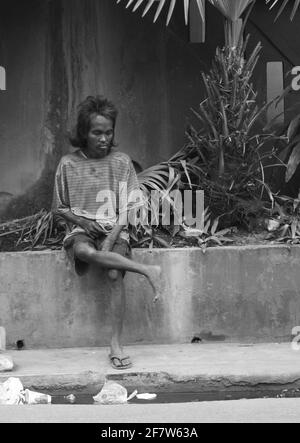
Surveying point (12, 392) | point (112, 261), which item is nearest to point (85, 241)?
point (112, 261)

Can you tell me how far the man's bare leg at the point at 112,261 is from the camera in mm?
5746

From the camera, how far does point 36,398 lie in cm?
521

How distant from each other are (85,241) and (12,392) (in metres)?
1.24

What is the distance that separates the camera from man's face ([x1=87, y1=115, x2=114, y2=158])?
6.13 m

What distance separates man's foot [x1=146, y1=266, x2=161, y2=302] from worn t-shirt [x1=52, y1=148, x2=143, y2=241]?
0.48 meters

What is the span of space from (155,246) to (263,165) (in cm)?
146

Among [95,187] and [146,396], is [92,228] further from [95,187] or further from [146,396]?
[146,396]

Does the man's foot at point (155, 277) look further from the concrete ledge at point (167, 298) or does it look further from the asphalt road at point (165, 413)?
the asphalt road at point (165, 413)

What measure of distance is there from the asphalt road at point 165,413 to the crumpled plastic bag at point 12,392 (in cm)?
15

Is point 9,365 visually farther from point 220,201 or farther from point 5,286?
point 220,201

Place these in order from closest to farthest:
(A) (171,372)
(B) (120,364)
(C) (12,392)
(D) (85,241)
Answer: (C) (12,392), (A) (171,372), (B) (120,364), (D) (85,241)

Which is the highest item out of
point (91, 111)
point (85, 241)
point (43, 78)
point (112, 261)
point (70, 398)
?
point (43, 78)

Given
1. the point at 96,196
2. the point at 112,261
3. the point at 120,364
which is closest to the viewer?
the point at 120,364

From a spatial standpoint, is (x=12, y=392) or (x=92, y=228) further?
(x=92, y=228)
